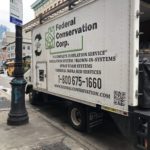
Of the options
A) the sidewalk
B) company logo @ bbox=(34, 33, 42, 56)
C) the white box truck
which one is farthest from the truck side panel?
the sidewalk

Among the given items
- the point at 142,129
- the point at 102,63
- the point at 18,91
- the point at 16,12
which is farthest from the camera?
the point at 18,91

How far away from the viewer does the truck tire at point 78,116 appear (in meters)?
6.45

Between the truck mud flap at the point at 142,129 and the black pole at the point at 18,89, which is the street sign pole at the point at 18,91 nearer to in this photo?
the black pole at the point at 18,89

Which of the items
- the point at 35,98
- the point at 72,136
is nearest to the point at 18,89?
the point at 72,136

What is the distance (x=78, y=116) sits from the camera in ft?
22.6

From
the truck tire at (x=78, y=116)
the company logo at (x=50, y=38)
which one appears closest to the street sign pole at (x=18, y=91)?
the company logo at (x=50, y=38)

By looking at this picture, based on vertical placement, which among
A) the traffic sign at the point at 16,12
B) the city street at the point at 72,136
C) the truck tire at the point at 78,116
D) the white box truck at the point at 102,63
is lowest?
the city street at the point at 72,136

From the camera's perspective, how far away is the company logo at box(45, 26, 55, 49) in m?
7.58

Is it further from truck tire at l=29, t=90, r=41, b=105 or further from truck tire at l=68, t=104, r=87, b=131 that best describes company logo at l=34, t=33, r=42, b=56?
truck tire at l=68, t=104, r=87, b=131

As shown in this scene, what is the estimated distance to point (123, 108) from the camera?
4.71m

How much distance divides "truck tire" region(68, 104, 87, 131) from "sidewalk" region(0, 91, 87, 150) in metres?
0.44

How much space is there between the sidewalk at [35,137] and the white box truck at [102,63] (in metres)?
0.68

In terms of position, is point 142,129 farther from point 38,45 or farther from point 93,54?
point 38,45

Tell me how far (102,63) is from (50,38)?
2.90 m
